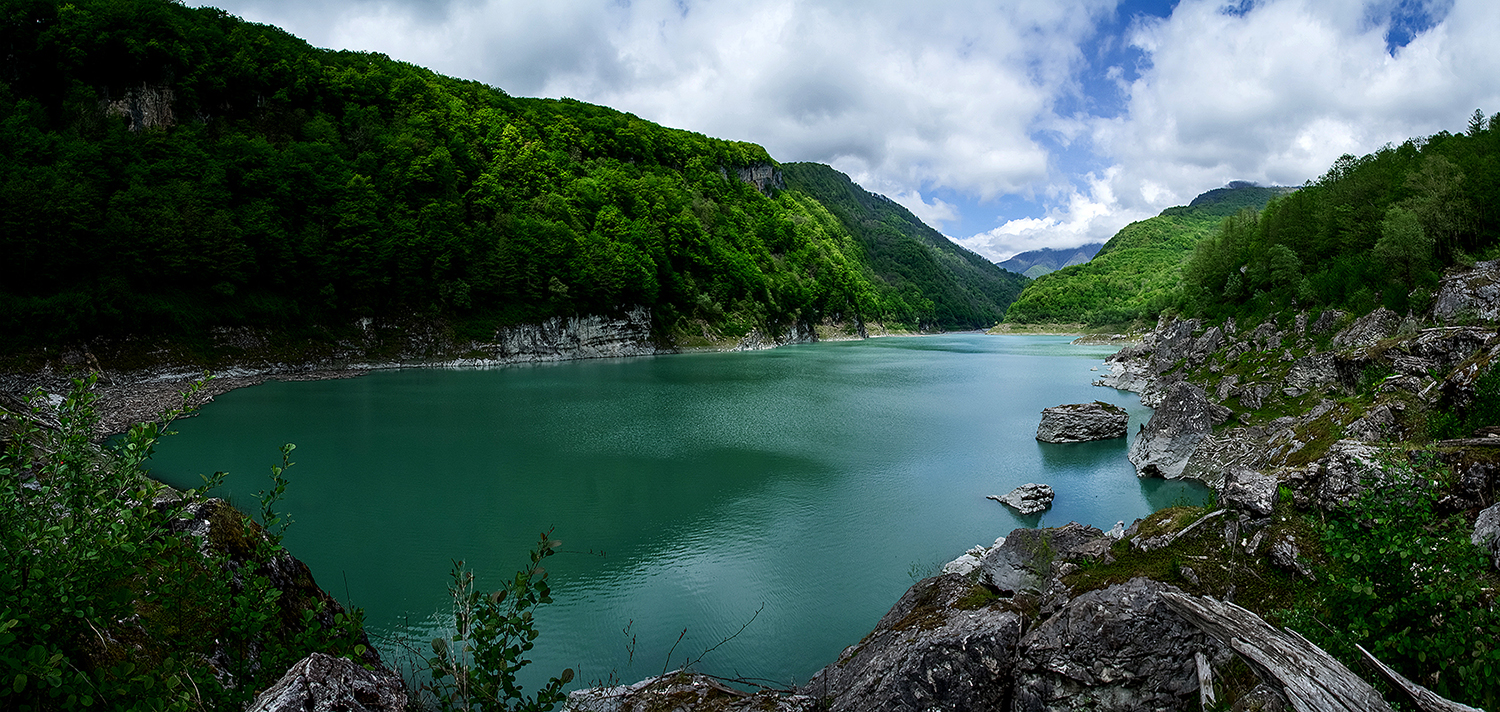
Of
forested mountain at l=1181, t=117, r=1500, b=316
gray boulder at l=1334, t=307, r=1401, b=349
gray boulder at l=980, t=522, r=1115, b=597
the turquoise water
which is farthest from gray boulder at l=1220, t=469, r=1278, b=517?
forested mountain at l=1181, t=117, r=1500, b=316

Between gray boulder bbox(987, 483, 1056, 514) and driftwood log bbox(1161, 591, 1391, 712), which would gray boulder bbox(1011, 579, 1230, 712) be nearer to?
driftwood log bbox(1161, 591, 1391, 712)

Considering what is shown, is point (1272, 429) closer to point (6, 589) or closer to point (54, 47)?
point (6, 589)

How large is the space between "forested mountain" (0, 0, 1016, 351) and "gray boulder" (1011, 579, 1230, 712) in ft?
164

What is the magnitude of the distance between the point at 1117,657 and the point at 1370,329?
25.3 m

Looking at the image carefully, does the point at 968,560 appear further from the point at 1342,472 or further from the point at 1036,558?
the point at 1342,472

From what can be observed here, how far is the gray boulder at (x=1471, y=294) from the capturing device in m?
18.0

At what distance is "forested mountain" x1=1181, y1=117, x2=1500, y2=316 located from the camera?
22.6 meters

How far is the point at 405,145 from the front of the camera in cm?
6600

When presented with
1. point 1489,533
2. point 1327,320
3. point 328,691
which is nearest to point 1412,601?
point 1489,533

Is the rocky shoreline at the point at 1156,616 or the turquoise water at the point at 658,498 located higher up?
the rocky shoreline at the point at 1156,616

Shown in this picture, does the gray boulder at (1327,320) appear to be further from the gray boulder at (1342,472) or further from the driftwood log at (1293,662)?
the driftwood log at (1293,662)

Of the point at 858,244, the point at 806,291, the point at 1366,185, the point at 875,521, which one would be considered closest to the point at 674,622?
the point at 875,521

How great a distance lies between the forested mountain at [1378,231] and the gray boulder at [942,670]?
2552 cm

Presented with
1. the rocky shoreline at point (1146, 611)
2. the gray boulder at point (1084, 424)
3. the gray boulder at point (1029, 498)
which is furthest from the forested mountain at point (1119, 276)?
the rocky shoreline at point (1146, 611)
